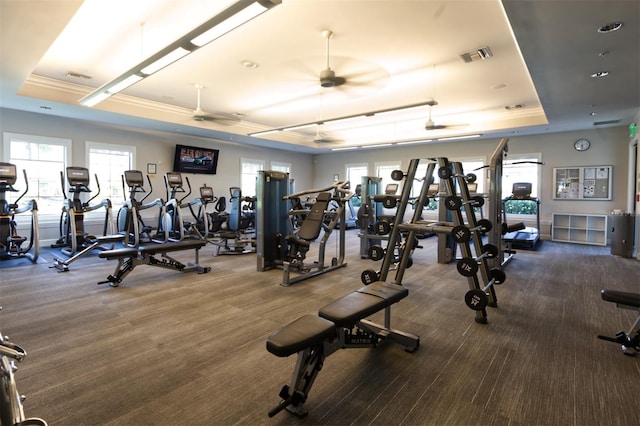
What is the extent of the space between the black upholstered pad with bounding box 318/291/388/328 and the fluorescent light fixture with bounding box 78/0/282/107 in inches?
88.3

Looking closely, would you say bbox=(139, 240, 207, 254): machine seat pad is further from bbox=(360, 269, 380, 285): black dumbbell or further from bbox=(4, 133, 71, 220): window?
bbox=(4, 133, 71, 220): window

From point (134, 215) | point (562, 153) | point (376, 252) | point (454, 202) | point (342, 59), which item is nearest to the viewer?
point (454, 202)

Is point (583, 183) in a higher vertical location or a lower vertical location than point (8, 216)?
higher

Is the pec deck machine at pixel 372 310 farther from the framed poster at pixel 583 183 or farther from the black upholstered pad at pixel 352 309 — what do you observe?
the framed poster at pixel 583 183

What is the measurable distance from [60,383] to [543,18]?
471 centimetres

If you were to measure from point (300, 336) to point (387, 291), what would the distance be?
94 centimetres

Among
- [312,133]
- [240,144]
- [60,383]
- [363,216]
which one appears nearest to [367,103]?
[363,216]

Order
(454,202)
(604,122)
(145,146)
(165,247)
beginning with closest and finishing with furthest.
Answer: (454,202) < (165,247) < (604,122) < (145,146)

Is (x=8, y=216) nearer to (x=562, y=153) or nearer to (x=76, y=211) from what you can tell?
(x=76, y=211)

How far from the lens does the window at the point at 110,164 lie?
7.50 metres

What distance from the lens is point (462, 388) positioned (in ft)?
6.48

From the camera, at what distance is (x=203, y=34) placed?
2.98m

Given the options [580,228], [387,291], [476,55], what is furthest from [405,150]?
[387,291]

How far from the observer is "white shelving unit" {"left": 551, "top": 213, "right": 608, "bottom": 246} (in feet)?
25.3
